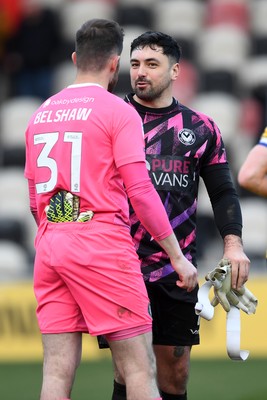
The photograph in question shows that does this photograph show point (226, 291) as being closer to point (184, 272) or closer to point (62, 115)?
point (184, 272)

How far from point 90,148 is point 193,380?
4368mm

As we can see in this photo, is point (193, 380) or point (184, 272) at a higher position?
point (184, 272)

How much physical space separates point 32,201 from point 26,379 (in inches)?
151

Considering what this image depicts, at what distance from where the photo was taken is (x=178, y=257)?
217 inches

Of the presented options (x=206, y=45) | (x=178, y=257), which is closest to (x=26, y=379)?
(x=178, y=257)

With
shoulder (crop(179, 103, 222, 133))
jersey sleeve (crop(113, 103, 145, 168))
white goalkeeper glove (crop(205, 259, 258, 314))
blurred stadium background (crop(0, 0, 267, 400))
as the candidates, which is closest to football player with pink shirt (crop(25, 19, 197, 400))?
jersey sleeve (crop(113, 103, 145, 168))

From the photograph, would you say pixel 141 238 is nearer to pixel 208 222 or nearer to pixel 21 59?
pixel 208 222

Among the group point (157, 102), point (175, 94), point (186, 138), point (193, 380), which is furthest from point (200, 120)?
point (175, 94)

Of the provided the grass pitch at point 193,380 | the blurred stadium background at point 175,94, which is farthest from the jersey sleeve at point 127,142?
the blurred stadium background at point 175,94

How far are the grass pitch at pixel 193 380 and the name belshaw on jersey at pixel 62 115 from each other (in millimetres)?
3365

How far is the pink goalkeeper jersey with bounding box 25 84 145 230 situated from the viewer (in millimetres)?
5414

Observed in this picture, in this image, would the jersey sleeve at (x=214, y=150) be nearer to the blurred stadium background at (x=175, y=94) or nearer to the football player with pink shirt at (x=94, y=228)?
the football player with pink shirt at (x=94, y=228)

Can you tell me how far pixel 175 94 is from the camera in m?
13.5


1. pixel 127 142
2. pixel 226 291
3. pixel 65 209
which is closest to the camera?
pixel 127 142
